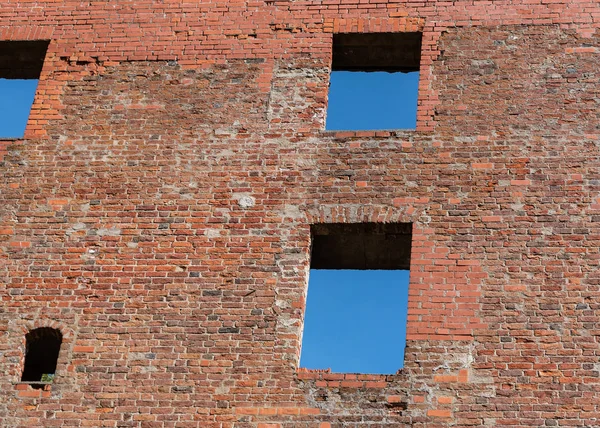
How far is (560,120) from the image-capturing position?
10.9 metres

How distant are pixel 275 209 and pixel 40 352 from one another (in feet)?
9.49

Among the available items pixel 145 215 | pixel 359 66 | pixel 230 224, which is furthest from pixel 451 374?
pixel 359 66

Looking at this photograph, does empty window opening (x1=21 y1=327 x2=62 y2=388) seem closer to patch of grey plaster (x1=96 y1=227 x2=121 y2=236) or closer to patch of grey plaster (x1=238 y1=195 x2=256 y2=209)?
patch of grey plaster (x1=96 y1=227 x2=121 y2=236)

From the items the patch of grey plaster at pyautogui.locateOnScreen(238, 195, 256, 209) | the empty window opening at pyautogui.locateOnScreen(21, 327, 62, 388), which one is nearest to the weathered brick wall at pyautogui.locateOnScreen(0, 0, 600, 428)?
the patch of grey plaster at pyautogui.locateOnScreen(238, 195, 256, 209)

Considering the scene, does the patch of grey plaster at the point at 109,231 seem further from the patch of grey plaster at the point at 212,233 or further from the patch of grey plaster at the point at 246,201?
the patch of grey plaster at the point at 246,201

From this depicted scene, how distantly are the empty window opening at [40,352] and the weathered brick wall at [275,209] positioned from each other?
0.12 metres

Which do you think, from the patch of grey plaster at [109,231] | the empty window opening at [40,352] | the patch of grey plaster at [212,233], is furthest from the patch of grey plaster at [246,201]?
the empty window opening at [40,352]

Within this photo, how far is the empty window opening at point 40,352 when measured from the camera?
10211 mm

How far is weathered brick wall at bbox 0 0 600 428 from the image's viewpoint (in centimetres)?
952

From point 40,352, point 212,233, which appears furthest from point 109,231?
point 40,352

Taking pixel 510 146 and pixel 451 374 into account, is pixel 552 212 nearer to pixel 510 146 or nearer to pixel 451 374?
pixel 510 146

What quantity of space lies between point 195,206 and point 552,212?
3.74 m

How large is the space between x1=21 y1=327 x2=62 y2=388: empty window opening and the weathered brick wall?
12 cm

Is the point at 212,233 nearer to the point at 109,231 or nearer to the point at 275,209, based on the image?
the point at 275,209
